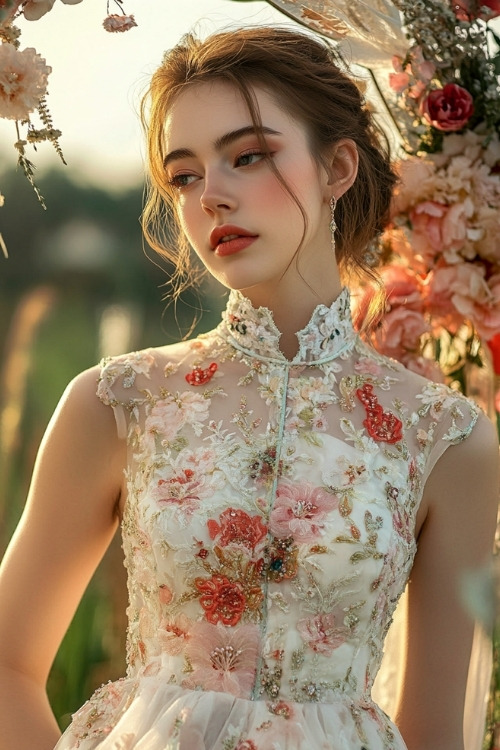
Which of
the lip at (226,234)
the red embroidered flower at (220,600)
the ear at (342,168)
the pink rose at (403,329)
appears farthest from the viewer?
the pink rose at (403,329)

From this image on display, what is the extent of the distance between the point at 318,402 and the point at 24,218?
371 inches

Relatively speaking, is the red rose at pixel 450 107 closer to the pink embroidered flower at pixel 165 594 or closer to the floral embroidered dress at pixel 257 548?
the floral embroidered dress at pixel 257 548

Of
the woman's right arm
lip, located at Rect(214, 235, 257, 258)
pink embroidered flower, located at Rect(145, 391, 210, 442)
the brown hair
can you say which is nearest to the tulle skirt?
the woman's right arm

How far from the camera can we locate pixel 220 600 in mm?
→ 1798

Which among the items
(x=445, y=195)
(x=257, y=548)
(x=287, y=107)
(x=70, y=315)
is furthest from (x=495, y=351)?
(x=70, y=315)

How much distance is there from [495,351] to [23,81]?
1.35 meters

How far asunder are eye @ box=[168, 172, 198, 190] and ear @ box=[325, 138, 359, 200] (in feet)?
0.99

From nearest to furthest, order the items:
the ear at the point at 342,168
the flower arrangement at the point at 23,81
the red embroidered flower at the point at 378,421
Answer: the flower arrangement at the point at 23,81
the red embroidered flower at the point at 378,421
the ear at the point at 342,168

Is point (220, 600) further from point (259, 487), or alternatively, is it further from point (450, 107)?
point (450, 107)

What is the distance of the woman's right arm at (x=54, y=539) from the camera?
1.89m

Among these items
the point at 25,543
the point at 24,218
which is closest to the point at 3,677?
the point at 25,543

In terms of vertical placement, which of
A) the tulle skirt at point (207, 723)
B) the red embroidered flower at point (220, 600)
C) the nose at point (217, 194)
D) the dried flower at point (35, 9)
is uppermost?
the dried flower at point (35, 9)

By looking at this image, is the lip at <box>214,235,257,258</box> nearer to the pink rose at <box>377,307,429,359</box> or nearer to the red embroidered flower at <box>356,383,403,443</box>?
the red embroidered flower at <box>356,383,403,443</box>

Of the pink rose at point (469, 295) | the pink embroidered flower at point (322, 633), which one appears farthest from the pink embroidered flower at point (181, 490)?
the pink rose at point (469, 295)
